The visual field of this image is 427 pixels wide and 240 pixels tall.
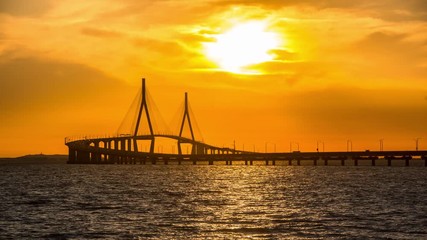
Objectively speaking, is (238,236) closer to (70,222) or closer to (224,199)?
(70,222)

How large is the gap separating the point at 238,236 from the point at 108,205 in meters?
25.1

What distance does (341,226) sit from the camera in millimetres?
48500

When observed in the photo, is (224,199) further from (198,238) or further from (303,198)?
(198,238)

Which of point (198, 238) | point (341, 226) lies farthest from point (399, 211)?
point (198, 238)

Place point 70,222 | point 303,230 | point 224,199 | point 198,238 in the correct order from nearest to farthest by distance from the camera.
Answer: point 198,238, point 303,230, point 70,222, point 224,199

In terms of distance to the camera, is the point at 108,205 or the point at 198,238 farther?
the point at 108,205

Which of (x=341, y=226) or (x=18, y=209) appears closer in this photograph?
(x=341, y=226)

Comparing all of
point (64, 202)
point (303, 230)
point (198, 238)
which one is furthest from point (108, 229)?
point (64, 202)

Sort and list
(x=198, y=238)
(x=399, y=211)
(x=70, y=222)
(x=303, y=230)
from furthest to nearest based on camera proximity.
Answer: (x=399, y=211), (x=70, y=222), (x=303, y=230), (x=198, y=238)

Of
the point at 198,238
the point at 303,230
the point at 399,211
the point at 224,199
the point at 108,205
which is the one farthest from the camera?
the point at 224,199

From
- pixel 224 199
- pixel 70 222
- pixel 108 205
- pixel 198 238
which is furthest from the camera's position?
pixel 224 199

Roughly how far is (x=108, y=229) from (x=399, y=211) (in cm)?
2452

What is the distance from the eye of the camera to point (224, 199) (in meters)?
73.9

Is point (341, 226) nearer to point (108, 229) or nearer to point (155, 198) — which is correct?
point (108, 229)
